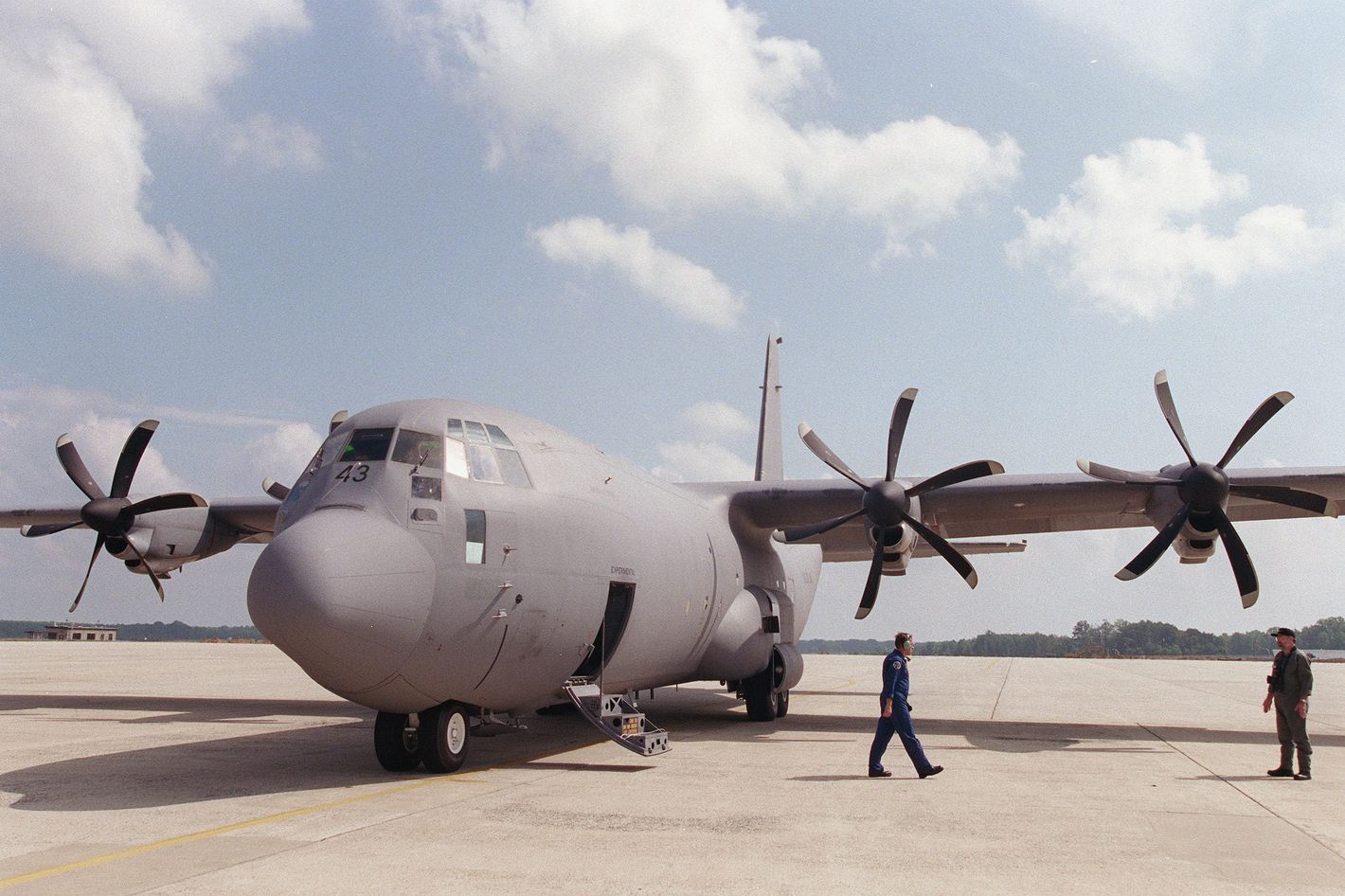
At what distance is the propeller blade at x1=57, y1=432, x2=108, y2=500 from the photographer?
1989 centimetres

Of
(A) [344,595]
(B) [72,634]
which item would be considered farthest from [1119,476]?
(B) [72,634]

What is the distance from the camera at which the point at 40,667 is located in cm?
3328

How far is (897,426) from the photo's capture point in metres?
17.6

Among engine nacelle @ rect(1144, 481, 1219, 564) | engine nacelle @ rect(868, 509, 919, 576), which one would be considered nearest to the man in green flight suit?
engine nacelle @ rect(1144, 481, 1219, 564)

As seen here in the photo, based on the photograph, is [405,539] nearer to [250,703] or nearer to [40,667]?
[250,703]

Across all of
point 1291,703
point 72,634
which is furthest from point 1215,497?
point 72,634

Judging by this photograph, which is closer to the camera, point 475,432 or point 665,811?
point 665,811

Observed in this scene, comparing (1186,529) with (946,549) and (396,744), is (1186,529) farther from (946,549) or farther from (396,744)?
(396,744)

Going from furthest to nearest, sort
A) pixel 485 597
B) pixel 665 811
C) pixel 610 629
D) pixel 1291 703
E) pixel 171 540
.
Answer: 1. pixel 171 540
2. pixel 610 629
3. pixel 1291 703
4. pixel 485 597
5. pixel 665 811

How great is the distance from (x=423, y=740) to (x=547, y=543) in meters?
2.49

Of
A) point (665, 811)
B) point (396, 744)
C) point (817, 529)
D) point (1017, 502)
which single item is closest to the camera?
point (665, 811)

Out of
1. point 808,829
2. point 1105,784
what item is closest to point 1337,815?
point 1105,784

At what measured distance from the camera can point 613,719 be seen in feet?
40.5

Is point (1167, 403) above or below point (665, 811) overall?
above
